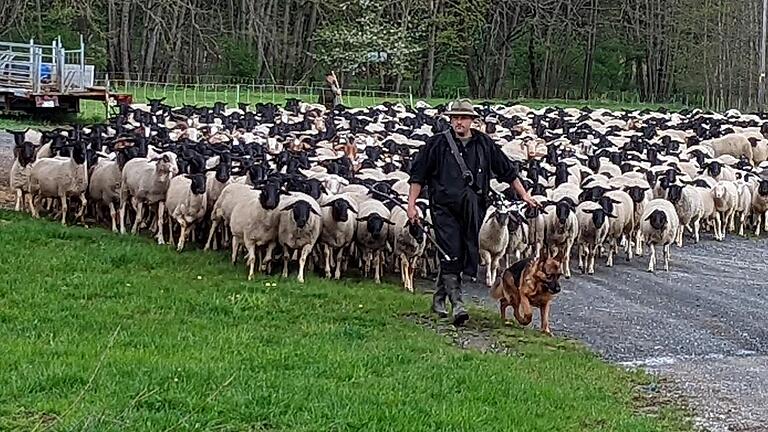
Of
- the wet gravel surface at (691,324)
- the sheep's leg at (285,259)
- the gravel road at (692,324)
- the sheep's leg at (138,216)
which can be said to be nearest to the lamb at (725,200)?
the gravel road at (692,324)

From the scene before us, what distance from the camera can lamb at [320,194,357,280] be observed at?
1270cm

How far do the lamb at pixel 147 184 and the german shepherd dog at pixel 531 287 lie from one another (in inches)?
232

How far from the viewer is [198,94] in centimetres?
4278

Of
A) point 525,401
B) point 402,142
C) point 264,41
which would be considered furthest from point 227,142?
point 264,41

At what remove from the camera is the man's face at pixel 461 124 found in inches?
377

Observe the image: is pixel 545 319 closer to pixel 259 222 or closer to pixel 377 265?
pixel 377 265

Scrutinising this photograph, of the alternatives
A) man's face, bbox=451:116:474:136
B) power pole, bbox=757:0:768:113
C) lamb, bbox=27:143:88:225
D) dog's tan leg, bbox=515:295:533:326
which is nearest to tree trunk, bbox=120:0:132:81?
power pole, bbox=757:0:768:113

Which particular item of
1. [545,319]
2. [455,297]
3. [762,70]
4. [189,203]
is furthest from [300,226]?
[762,70]

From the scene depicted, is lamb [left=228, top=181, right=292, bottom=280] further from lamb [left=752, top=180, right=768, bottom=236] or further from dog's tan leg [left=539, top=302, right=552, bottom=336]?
lamb [left=752, top=180, right=768, bottom=236]

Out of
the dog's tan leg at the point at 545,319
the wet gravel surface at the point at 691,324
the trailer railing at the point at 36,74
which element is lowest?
the wet gravel surface at the point at 691,324

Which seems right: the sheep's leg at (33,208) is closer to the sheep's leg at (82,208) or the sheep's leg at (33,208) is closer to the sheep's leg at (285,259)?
the sheep's leg at (82,208)

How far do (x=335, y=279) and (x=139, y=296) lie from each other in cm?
296

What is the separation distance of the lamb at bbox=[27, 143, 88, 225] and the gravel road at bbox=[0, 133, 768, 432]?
621cm

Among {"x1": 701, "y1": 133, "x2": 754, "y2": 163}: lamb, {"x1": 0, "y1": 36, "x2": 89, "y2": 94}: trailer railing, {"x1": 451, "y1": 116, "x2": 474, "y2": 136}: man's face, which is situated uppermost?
{"x1": 0, "y1": 36, "x2": 89, "y2": 94}: trailer railing
